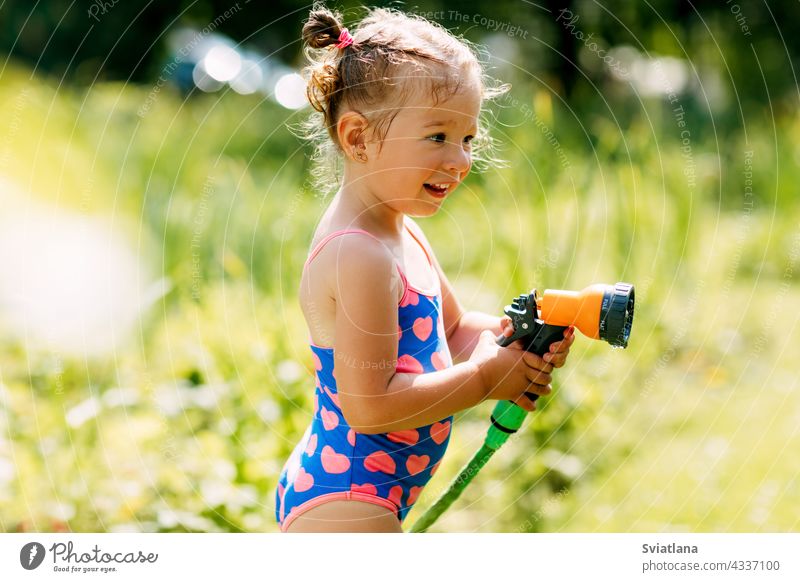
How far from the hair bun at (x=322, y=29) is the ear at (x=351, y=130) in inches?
6.1

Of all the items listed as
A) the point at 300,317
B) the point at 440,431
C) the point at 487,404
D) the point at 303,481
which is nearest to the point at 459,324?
the point at 440,431

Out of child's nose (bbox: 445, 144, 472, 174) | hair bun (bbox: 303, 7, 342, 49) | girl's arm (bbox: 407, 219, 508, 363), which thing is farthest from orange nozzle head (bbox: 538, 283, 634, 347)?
hair bun (bbox: 303, 7, 342, 49)

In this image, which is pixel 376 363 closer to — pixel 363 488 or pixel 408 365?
pixel 408 365

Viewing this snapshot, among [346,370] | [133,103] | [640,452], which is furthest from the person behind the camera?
[133,103]

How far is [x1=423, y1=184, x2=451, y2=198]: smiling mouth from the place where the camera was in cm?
182

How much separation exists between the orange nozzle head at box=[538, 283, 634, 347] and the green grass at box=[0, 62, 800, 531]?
1289 mm

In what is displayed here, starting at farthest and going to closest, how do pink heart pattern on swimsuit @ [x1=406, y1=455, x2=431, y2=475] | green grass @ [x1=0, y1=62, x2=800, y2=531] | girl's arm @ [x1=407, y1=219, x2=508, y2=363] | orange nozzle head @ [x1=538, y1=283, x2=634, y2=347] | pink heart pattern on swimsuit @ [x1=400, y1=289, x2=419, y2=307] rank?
green grass @ [x1=0, y1=62, x2=800, y2=531]
girl's arm @ [x1=407, y1=219, x2=508, y2=363]
pink heart pattern on swimsuit @ [x1=406, y1=455, x2=431, y2=475]
pink heart pattern on swimsuit @ [x1=400, y1=289, x2=419, y2=307]
orange nozzle head @ [x1=538, y1=283, x2=634, y2=347]

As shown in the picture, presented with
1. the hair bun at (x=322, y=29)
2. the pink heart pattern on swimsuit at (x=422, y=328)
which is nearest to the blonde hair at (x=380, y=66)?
the hair bun at (x=322, y=29)

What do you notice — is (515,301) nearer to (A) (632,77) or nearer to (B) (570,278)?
(B) (570,278)

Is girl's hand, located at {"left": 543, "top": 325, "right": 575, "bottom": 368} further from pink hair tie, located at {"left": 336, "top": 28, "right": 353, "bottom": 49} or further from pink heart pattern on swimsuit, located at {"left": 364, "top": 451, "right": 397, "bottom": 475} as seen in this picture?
pink hair tie, located at {"left": 336, "top": 28, "right": 353, "bottom": 49}

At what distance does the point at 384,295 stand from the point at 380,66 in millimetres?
456

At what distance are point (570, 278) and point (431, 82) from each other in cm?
205
